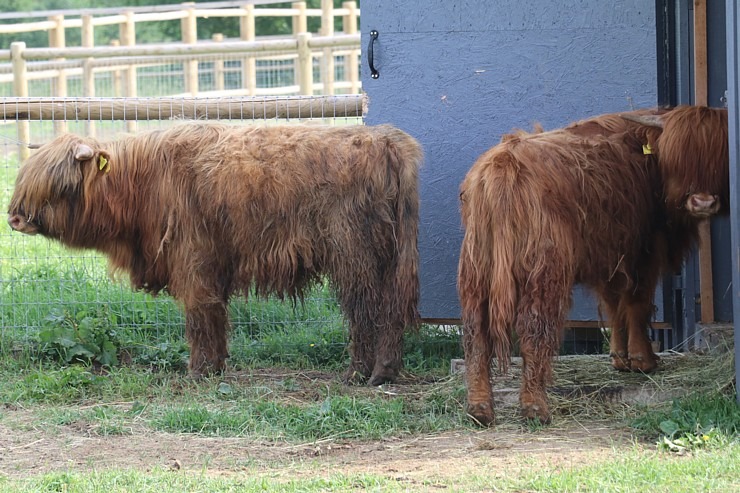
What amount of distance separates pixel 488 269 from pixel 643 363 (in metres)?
1.62

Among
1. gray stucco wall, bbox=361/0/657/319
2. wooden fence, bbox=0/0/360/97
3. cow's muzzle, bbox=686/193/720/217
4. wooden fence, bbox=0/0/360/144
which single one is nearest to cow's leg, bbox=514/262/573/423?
cow's muzzle, bbox=686/193/720/217

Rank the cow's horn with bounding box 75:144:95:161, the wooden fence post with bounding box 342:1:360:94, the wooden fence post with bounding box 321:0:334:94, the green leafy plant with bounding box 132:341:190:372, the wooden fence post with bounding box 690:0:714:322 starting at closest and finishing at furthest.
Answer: the cow's horn with bounding box 75:144:95:161 < the wooden fence post with bounding box 690:0:714:322 < the green leafy plant with bounding box 132:341:190:372 < the wooden fence post with bounding box 321:0:334:94 < the wooden fence post with bounding box 342:1:360:94

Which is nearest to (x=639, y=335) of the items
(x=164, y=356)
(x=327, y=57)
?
(x=164, y=356)

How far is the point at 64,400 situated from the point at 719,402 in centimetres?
403

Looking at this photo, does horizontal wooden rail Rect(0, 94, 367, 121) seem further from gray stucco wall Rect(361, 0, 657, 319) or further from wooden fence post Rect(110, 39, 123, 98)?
wooden fence post Rect(110, 39, 123, 98)

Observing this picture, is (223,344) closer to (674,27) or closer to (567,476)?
(567,476)

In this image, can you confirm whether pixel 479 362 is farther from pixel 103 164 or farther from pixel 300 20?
pixel 300 20

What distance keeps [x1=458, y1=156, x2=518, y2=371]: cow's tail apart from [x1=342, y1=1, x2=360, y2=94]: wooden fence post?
1694 cm

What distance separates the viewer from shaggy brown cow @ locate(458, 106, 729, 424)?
5918 mm

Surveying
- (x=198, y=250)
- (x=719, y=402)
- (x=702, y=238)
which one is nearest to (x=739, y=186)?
(x=719, y=402)

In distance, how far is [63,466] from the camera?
5574 mm

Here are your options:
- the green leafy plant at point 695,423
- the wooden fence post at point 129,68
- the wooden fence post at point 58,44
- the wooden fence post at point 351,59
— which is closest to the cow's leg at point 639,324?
the green leafy plant at point 695,423

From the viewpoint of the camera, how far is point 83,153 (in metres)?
7.39

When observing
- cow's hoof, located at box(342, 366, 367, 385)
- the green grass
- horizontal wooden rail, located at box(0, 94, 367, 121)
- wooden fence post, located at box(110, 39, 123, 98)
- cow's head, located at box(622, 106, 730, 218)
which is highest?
wooden fence post, located at box(110, 39, 123, 98)
